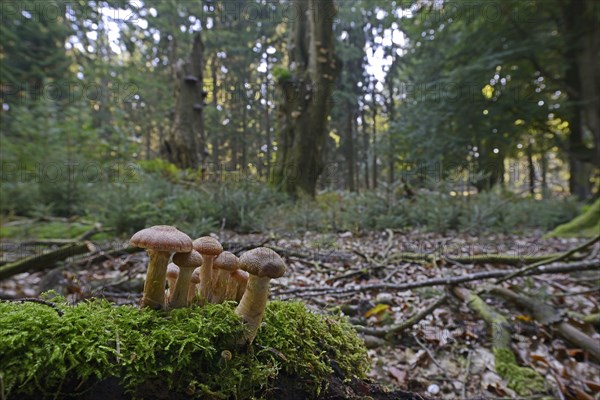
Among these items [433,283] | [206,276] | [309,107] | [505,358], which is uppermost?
[309,107]

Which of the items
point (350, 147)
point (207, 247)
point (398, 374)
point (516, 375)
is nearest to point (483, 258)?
point (516, 375)

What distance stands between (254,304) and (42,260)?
3.73 metres

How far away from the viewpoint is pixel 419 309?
334 cm

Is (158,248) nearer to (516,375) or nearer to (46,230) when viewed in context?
(516,375)

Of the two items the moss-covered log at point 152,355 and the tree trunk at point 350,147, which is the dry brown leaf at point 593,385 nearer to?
the moss-covered log at point 152,355

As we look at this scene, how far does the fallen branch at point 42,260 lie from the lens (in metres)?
3.57

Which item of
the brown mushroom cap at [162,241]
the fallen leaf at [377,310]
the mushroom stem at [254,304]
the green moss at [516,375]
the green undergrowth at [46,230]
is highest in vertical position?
the brown mushroom cap at [162,241]

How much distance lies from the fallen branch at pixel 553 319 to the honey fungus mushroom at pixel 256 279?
8.66 feet

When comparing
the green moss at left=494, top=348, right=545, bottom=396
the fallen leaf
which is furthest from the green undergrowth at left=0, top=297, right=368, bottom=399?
the fallen leaf

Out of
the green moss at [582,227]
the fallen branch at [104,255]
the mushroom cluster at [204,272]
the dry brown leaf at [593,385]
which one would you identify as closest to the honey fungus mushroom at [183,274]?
the mushroom cluster at [204,272]

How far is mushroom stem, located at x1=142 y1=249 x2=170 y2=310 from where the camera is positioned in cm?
132

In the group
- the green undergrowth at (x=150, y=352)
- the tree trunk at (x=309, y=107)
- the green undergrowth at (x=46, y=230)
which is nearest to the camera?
the green undergrowth at (x=150, y=352)

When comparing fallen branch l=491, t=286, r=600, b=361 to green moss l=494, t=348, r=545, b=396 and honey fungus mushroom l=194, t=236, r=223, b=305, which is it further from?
honey fungus mushroom l=194, t=236, r=223, b=305

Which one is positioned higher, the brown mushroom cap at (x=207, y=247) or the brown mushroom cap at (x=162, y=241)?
the brown mushroom cap at (x=162, y=241)
